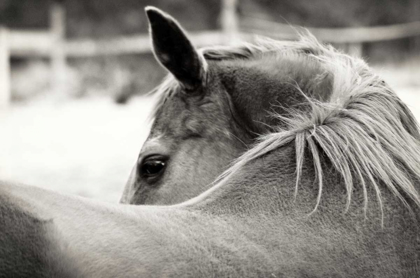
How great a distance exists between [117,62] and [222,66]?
13.8 metres

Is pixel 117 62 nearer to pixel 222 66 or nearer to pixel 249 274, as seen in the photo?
pixel 222 66

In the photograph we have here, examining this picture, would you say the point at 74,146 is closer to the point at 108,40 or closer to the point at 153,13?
the point at 153,13

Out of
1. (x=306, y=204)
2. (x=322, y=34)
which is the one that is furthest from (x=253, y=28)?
(x=306, y=204)

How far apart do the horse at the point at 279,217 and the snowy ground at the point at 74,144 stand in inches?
47.2

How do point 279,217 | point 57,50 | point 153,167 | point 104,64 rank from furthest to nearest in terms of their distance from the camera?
1. point 104,64
2. point 57,50
3. point 153,167
4. point 279,217

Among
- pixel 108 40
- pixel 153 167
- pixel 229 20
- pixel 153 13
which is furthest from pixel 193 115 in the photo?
pixel 108 40

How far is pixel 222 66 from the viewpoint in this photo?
257 centimetres

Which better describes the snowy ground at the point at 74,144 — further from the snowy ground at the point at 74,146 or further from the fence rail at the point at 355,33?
the fence rail at the point at 355,33

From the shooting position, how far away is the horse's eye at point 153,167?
2.47 metres

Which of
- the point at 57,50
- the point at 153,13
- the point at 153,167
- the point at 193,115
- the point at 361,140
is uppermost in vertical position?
the point at 153,13

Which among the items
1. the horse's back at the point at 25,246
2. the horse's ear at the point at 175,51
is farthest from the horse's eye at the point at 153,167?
the horse's back at the point at 25,246

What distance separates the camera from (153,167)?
2484 millimetres

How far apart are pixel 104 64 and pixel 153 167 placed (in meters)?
13.9

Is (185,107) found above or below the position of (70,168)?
above
